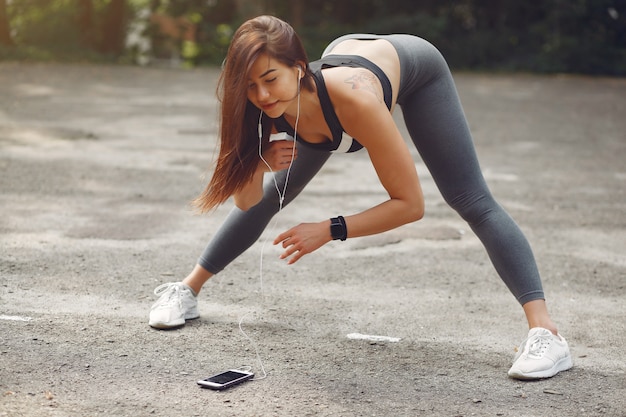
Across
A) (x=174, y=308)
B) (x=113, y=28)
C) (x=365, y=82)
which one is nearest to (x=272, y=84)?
(x=365, y=82)

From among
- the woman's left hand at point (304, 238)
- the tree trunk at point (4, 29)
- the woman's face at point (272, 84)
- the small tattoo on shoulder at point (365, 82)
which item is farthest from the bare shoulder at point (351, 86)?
the tree trunk at point (4, 29)

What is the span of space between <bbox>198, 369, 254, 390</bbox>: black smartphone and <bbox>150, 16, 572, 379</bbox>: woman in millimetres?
536

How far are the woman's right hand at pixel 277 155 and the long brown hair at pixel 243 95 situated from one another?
0.05 m

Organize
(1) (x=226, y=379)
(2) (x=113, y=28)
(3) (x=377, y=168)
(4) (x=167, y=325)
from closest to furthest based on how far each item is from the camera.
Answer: (3) (x=377, y=168), (1) (x=226, y=379), (4) (x=167, y=325), (2) (x=113, y=28)

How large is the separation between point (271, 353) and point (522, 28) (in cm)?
1806

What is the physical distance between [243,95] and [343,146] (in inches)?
18.5

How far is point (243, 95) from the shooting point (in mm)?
3195

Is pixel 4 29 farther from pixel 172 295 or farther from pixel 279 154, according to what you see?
pixel 279 154

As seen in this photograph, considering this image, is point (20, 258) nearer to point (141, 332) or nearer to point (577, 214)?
point (141, 332)

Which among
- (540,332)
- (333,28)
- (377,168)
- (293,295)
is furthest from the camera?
(333,28)

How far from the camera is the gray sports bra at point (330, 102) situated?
326 cm

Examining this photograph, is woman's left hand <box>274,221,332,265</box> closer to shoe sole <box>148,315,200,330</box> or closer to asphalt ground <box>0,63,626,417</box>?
asphalt ground <box>0,63,626,417</box>

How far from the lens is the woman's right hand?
11.7 feet

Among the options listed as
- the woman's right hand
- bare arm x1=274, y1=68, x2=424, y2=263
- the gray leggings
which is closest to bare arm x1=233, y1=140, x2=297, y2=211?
the woman's right hand
